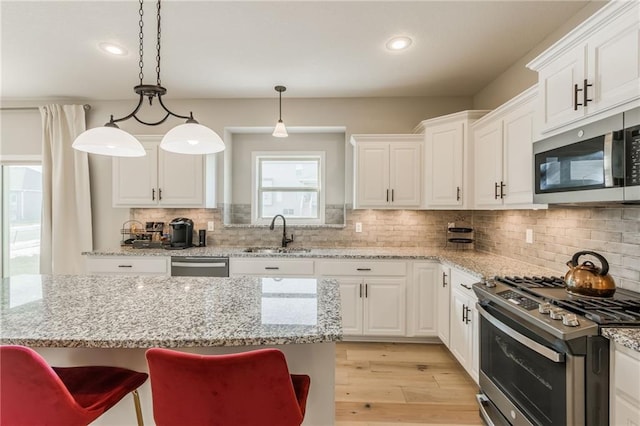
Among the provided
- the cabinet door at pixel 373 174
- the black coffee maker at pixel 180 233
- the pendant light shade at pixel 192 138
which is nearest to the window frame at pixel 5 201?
the black coffee maker at pixel 180 233

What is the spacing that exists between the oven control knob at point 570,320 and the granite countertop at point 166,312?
0.94 metres

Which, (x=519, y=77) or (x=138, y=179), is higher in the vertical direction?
(x=519, y=77)

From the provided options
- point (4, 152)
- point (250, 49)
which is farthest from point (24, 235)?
point (250, 49)

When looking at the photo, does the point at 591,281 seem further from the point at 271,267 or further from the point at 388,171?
the point at 271,267

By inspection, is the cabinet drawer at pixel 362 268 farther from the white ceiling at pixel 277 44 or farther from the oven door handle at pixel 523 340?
the white ceiling at pixel 277 44

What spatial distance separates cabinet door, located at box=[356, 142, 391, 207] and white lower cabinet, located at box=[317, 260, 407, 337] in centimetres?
70

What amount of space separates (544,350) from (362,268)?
1.78m

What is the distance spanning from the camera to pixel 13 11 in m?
2.09

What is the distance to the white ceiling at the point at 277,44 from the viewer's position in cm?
206

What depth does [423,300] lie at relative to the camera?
3004mm

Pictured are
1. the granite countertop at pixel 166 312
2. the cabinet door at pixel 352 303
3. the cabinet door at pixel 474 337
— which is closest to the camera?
the granite countertop at pixel 166 312

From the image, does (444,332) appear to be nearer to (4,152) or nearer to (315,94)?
(315,94)

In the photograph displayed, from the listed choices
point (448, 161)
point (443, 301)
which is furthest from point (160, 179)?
point (443, 301)

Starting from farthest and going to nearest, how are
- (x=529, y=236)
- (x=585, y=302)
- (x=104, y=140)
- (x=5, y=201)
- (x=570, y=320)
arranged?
(x=5, y=201), (x=529, y=236), (x=104, y=140), (x=585, y=302), (x=570, y=320)
